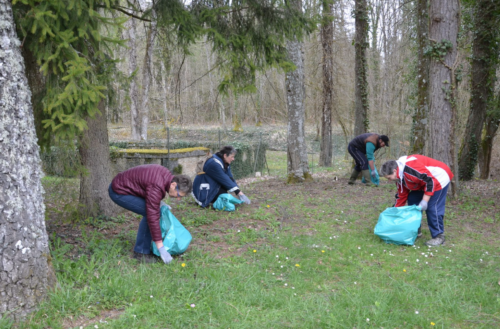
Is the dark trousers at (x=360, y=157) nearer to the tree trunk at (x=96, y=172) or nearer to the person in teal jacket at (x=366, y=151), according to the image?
the person in teal jacket at (x=366, y=151)

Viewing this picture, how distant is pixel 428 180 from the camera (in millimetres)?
4570

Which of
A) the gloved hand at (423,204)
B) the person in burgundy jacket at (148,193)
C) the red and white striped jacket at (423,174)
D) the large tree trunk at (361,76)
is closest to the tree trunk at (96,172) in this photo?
the person in burgundy jacket at (148,193)

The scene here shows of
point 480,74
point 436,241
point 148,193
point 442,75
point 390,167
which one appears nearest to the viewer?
point 148,193

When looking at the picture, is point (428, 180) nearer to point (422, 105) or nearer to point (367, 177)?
point (422, 105)

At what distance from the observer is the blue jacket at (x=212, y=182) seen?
6.21m

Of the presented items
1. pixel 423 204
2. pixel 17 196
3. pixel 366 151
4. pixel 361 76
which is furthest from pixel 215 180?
pixel 361 76

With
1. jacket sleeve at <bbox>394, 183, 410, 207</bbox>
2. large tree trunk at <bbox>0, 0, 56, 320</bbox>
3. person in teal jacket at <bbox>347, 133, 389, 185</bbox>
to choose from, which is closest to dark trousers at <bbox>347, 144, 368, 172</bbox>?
person in teal jacket at <bbox>347, 133, 389, 185</bbox>

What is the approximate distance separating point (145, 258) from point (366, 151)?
6005 mm

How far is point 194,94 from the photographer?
34.6 metres

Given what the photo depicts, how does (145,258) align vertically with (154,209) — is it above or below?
below

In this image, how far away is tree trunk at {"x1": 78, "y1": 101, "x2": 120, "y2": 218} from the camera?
18.1 ft

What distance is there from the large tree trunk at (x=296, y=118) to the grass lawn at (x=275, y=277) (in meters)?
3.27

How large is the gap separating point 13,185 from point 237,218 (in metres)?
3.45

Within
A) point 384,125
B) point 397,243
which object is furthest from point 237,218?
Result: point 384,125
